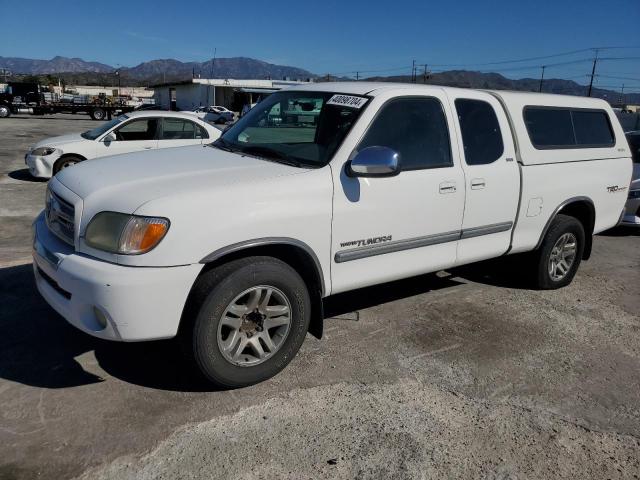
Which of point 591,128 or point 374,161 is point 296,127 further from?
point 591,128

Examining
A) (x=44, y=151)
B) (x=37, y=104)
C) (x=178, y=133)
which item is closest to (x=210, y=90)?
(x=37, y=104)

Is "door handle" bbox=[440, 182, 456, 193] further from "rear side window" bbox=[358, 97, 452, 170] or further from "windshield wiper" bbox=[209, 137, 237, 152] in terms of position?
"windshield wiper" bbox=[209, 137, 237, 152]

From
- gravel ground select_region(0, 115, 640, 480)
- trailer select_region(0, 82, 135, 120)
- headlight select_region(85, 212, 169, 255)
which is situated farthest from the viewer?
trailer select_region(0, 82, 135, 120)

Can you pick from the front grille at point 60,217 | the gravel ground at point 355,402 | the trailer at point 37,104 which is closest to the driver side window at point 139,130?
the gravel ground at point 355,402

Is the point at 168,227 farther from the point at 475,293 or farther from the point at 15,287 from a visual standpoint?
the point at 475,293

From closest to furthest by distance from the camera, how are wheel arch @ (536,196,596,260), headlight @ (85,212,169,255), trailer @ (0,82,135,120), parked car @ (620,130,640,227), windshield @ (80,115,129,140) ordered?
headlight @ (85,212,169,255)
wheel arch @ (536,196,596,260)
parked car @ (620,130,640,227)
windshield @ (80,115,129,140)
trailer @ (0,82,135,120)

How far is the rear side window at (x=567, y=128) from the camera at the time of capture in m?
4.89

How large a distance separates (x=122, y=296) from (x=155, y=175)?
2.90 ft

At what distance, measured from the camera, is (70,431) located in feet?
9.47

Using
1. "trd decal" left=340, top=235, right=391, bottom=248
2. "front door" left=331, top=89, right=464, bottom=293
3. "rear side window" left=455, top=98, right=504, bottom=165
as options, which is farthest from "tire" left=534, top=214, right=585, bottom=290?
"trd decal" left=340, top=235, right=391, bottom=248

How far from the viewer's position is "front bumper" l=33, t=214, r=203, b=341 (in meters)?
2.82

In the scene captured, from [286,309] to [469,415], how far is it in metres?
1.31

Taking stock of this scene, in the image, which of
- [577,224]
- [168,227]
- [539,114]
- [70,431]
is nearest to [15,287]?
[70,431]

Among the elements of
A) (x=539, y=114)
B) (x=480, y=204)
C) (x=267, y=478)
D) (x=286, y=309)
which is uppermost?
(x=539, y=114)
